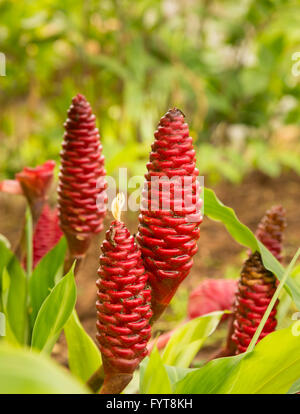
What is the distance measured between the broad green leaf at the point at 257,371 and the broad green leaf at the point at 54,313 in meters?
0.12

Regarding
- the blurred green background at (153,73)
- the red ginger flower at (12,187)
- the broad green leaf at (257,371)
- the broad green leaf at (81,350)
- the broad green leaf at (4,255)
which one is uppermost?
the blurred green background at (153,73)

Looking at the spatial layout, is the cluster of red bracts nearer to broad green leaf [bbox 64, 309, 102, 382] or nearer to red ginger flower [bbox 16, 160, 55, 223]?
broad green leaf [bbox 64, 309, 102, 382]

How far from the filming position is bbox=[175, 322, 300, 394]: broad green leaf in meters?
0.44

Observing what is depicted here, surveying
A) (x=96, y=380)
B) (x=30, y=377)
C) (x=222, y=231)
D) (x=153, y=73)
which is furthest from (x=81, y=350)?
(x=153, y=73)

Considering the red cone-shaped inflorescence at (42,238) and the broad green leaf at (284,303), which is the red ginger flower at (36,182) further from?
the broad green leaf at (284,303)

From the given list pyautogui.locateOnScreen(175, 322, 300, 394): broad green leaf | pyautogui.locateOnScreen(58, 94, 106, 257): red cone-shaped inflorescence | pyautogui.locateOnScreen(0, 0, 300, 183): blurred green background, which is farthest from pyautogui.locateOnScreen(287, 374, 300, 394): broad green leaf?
pyautogui.locateOnScreen(0, 0, 300, 183): blurred green background

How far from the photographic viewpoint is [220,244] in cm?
174

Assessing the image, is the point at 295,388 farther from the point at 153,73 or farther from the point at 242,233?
the point at 153,73

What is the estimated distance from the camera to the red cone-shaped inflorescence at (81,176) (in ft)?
1.69

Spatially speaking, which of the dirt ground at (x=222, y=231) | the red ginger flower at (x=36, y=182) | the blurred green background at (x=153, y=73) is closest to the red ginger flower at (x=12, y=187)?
the red ginger flower at (x=36, y=182)

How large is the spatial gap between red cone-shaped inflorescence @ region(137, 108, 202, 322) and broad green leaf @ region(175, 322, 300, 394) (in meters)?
0.10

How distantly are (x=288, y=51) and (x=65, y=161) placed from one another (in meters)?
1.79

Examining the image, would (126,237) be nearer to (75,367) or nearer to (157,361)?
(157,361)

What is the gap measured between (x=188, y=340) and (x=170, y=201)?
0.26 metres
